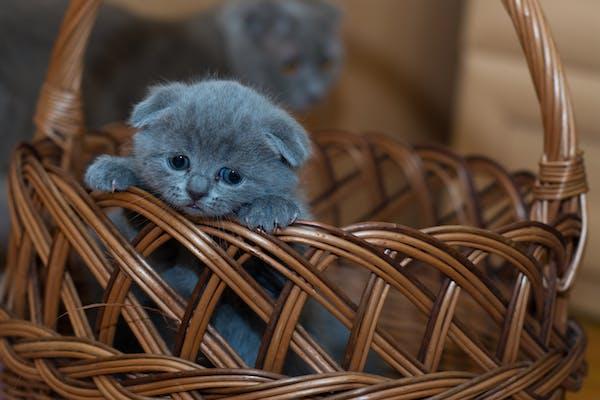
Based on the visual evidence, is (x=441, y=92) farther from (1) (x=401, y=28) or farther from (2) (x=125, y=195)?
(2) (x=125, y=195)

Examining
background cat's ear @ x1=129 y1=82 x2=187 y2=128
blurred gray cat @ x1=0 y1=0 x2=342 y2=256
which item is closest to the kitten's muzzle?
background cat's ear @ x1=129 y1=82 x2=187 y2=128

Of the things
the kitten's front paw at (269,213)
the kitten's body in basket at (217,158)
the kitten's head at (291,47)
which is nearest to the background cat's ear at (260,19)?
the kitten's head at (291,47)

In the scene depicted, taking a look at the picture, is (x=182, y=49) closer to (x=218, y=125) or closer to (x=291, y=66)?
(x=291, y=66)

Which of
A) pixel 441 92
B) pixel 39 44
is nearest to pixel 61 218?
pixel 39 44

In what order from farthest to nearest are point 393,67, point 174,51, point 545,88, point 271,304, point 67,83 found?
point 393,67 → point 174,51 → point 67,83 → point 545,88 → point 271,304

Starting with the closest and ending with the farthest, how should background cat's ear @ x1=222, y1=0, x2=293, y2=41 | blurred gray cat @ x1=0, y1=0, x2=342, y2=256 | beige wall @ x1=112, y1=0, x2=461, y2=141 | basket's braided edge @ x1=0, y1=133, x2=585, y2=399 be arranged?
basket's braided edge @ x1=0, y1=133, x2=585, y2=399
blurred gray cat @ x1=0, y1=0, x2=342, y2=256
background cat's ear @ x1=222, y1=0, x2=293, y2=41
beige wall @ x1=112, y1=0, x2=461, y2=141

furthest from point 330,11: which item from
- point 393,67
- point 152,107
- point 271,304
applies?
point 271,304

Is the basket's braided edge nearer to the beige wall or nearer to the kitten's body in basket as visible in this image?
the kitten's body in basket

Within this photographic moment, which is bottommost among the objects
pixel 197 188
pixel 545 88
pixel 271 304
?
pixel 271 304
